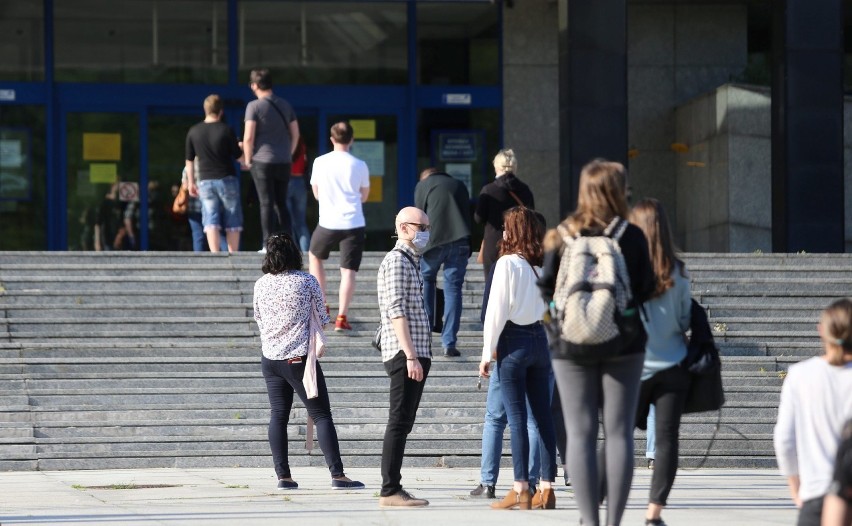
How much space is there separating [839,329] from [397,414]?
10.6ft

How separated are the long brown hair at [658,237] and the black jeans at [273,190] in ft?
25.7

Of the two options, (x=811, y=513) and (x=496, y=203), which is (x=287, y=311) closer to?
(x=496, y=203)

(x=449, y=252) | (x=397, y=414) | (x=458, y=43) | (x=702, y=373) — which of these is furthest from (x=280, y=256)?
(x=458, y=43)

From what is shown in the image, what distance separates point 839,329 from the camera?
5438mm

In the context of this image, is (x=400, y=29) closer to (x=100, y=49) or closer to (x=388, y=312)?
(x=100, y=49)

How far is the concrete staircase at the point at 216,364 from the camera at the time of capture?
36.2ft

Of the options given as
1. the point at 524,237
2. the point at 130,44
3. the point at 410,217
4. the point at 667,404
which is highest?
the point at 130,44

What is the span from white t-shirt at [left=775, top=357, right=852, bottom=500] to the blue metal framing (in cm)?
1667

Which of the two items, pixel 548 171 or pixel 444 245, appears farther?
pixel 548 171

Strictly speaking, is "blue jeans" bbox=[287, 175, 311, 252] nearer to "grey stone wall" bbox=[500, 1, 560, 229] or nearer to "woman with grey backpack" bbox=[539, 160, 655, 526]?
"grey stone wall" bbox=[500, 1, 560, 229]

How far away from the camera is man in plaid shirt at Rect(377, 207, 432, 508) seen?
8.15 meters

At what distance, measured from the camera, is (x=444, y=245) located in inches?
499

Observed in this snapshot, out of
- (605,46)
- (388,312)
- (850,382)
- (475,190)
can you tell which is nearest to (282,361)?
(388,312)

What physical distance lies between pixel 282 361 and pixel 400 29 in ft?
45.3
